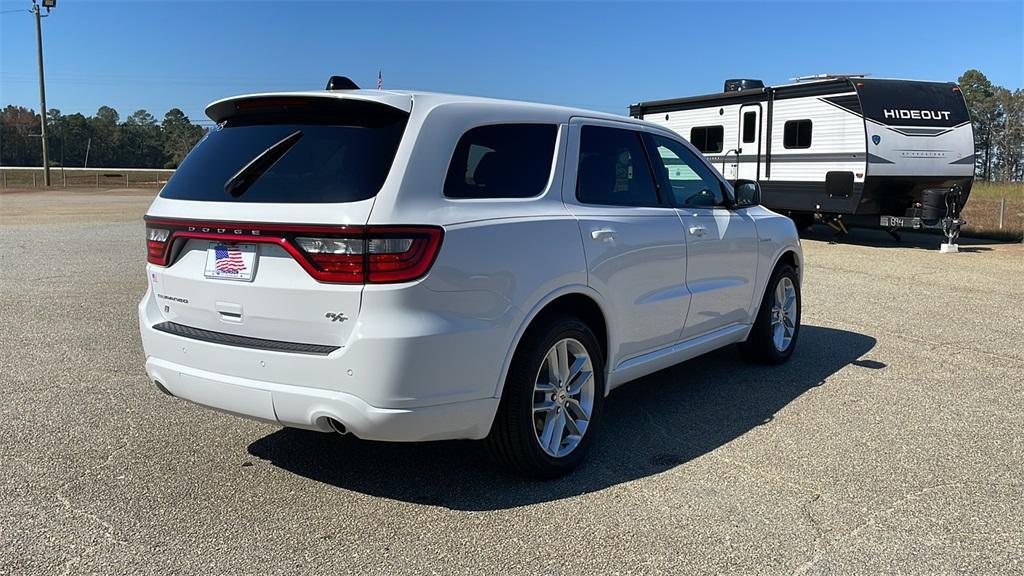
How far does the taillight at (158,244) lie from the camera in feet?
13.1

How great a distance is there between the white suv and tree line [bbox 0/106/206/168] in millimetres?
109892

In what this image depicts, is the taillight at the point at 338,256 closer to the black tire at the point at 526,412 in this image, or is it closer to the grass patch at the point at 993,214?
the black tire at the point at 526,412

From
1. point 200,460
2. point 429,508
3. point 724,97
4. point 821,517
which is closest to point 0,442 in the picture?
point 200,460

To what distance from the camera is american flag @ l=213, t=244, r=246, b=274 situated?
3680 mm

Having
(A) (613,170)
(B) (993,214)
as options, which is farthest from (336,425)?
(B) (993,214)

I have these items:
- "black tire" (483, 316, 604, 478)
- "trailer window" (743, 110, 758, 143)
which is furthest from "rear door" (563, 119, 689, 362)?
"trailer window" (743, 110, 758, 143)

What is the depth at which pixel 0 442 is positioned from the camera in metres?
4.63

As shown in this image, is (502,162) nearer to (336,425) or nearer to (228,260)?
(228,260)

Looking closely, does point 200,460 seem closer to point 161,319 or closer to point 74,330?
point 161,319

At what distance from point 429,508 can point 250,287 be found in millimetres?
1241

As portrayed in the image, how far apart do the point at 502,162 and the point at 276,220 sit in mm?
1102

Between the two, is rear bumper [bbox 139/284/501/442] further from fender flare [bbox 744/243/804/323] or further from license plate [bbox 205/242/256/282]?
fender flare [bbox 744/243/804/323]

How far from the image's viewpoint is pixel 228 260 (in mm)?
3721

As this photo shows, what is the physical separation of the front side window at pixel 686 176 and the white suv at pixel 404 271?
58 centimetres
